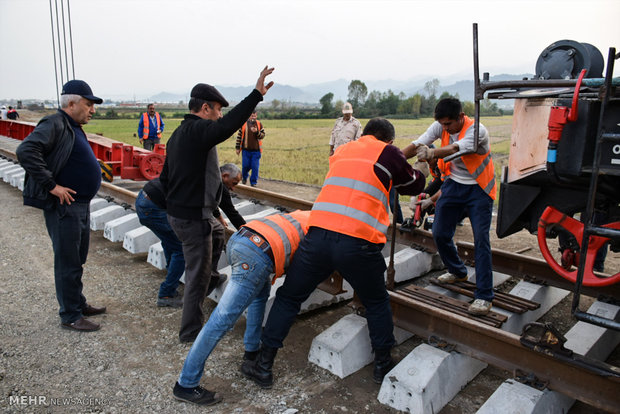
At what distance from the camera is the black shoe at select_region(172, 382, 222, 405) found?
3324mm

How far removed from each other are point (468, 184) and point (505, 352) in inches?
60.8

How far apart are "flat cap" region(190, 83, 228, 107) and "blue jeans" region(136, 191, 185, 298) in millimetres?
1490

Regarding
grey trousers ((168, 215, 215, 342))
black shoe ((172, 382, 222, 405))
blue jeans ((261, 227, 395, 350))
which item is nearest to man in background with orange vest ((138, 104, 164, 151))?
grey trousers ((168, 215, 215, 342))

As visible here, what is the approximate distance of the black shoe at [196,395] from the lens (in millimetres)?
3324

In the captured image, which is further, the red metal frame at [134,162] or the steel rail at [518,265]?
the red metal frame at [134,162]

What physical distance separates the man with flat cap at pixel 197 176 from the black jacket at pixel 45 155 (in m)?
0.87

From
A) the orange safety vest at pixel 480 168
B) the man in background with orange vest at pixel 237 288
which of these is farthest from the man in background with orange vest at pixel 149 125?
the man in background with orange vest at pixel 237 288

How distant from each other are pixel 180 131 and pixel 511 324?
3.17 metres

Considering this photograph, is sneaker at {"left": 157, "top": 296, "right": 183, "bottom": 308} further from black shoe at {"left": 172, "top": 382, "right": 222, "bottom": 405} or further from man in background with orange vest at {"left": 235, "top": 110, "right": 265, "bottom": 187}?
Result: man in background with orange vest at {"left": 235, "top": 110, "right": 265, "bottom": 187}

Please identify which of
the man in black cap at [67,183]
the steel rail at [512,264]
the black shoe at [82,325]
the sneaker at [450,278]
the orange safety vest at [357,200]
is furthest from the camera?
the sneaker at [450,278]

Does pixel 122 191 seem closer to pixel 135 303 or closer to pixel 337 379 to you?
pixel 135 303

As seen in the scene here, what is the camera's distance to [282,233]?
3.51 m

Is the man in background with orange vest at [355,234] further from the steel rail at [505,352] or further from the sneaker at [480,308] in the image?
the sneaker at [480,308]

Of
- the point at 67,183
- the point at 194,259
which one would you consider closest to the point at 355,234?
the point at 194,259
